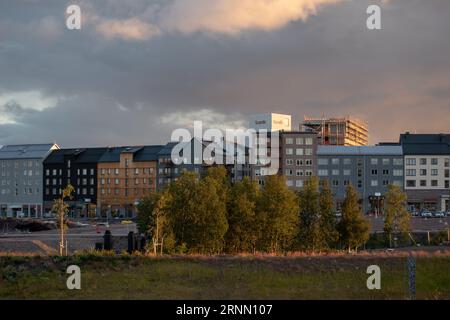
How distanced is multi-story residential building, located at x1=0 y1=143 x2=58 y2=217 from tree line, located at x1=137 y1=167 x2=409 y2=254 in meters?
98.9

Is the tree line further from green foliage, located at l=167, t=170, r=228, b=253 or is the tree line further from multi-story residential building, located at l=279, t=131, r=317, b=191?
multi-story residential building, located at l=279, t=131, r=317, b=191

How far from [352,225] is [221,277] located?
34056 mm

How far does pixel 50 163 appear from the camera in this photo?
494ft

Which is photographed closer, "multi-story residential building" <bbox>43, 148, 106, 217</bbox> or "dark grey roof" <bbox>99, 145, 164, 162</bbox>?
"dark grey roof" <bbox>99, 145, 164, 162</bbox>

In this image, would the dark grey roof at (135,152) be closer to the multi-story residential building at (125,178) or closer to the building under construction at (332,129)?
the multi-story residential building at (125,178)

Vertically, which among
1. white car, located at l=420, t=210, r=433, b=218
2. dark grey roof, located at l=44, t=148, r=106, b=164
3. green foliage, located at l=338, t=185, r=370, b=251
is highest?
dark grey roof, located at l=44, t=148, r=106, b=164

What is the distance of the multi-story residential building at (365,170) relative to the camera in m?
126

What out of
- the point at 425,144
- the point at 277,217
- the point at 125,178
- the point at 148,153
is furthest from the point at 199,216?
the point at 125,178

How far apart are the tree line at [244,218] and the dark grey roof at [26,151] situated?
101 m

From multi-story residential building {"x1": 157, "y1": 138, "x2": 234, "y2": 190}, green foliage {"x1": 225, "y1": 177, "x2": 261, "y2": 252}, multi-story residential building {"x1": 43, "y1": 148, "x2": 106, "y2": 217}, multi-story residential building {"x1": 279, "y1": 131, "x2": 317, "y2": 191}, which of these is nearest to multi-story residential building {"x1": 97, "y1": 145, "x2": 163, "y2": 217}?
multi-story residential building {"x1": 43, "y1": 148, "x2": 106, "y2": 217}

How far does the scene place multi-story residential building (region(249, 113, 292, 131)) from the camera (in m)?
130
